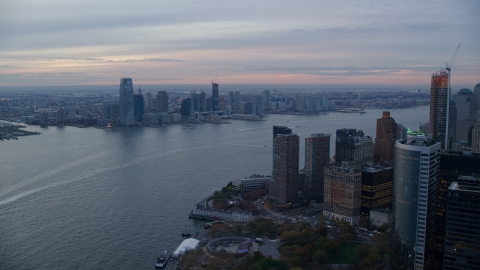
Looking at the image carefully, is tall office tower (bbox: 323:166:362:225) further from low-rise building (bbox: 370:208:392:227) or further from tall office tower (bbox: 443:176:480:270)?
tall office tower (bbox: 443:176:480:270)

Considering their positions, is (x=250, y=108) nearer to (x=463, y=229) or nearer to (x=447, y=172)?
(x=447, y=172)

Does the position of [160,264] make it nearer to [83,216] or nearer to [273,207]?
[83,216]

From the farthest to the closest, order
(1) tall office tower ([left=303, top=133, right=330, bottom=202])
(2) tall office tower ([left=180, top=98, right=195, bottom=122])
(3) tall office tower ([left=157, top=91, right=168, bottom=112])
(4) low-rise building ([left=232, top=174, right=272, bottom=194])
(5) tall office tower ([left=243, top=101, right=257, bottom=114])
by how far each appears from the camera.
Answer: (5) tall office tower ([left=243, top=101, right=257, bottom=114]) → (3) tall office tower ([left=157, top=91, right=168, bottom=112]) → (2) tall office tower ([left=180, top=98, right=195, bottom=122]) → (4) low-rise building ([left=232, top=174, right=272, bottom=194]) → (1) tall office tower ([left=303, top=133, right=330, bottom=202])

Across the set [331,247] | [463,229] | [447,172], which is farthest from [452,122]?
[463,229]

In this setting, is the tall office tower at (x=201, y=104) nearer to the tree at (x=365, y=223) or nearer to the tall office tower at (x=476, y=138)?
the tall office tower at (x=476, y=138)

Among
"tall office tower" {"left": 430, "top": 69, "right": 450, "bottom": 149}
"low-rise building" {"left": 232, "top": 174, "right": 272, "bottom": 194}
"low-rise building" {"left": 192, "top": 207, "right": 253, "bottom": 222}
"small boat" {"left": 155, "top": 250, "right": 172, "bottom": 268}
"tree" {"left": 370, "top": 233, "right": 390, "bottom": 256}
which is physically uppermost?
"tall office tower" {"left": 430, "top": 69, "right": 450, "bottom": 149}

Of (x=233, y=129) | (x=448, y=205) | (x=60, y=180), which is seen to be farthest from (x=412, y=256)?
(x=233, y=129)

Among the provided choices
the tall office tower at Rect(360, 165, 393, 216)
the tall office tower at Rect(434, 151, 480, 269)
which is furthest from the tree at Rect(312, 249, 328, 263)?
the tall office tower at Rect(360, 165, 393, 216)
